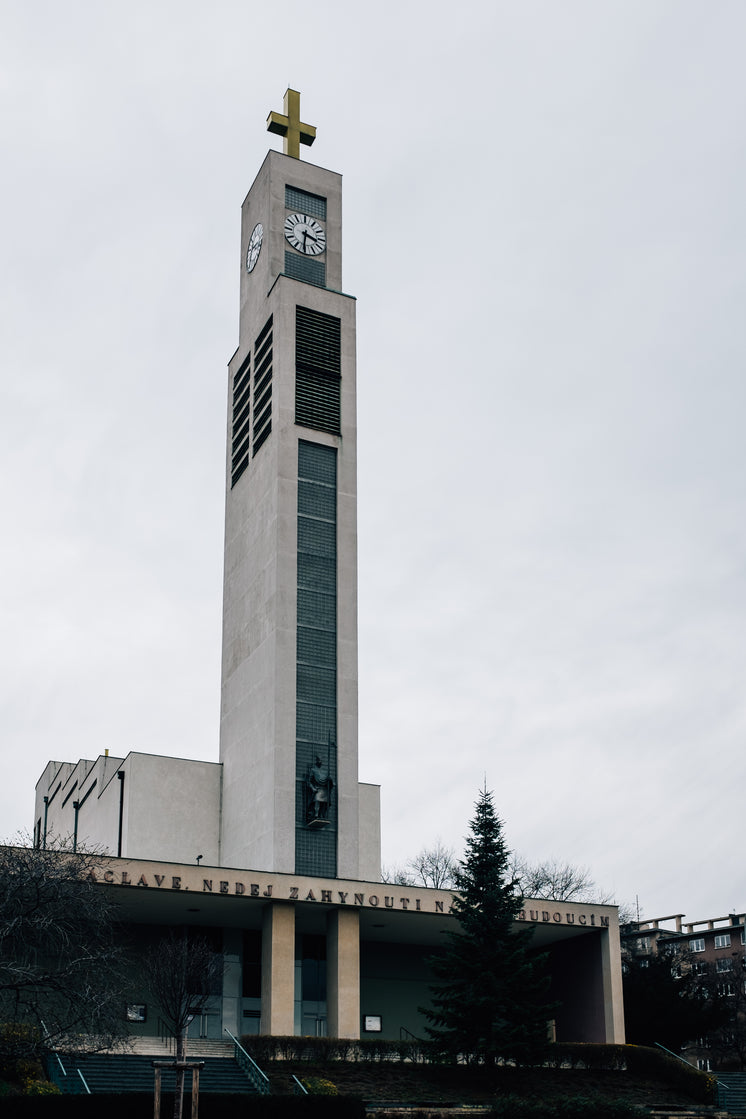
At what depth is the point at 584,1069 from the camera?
1480 inches

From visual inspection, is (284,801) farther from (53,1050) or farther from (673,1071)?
(673,1071)

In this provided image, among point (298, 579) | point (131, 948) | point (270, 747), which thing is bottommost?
point (131, 948)

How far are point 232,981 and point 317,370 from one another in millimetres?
23270

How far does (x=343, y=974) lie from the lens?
37.7 meters

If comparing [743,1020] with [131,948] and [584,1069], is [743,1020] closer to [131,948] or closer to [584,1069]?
[584,1069]

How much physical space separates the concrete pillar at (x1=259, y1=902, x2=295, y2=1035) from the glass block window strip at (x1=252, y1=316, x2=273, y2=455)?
18825 millimetres

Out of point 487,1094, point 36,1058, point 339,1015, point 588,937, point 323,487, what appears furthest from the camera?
point 323,487

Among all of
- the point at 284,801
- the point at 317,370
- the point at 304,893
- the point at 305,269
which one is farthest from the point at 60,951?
the point at 305,269

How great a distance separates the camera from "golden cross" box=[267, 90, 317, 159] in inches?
2169

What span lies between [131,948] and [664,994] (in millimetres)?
19858

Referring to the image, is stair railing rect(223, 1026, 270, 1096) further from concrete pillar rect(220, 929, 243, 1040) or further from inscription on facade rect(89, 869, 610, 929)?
concrete pillar rect(220, 929, 243, 1040)

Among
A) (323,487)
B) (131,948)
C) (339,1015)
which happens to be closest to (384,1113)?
(339,1015)

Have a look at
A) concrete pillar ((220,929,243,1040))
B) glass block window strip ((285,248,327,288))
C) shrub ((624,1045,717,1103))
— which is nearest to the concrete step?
concrete pillar ((220,929,243,1040))

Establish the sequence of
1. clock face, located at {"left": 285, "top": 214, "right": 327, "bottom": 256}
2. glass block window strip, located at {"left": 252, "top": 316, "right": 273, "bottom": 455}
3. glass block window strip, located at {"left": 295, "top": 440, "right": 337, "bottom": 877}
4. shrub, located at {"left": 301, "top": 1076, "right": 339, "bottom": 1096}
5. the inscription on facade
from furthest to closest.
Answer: clock face, located at {"left": 285, "top": 214, "right": 327, "bottom": 256}, glass block window strip, located at {"left": 252, "top": 316, "right": 273, "bottom": 455}, glass block window strip, located at {"left": 295, "top": 440, "right": 337, "bottom": 877}, the inscription on facade, shrub, located at {"left": 301, "top": 1076, "right": 339, "bottom": 1096}
